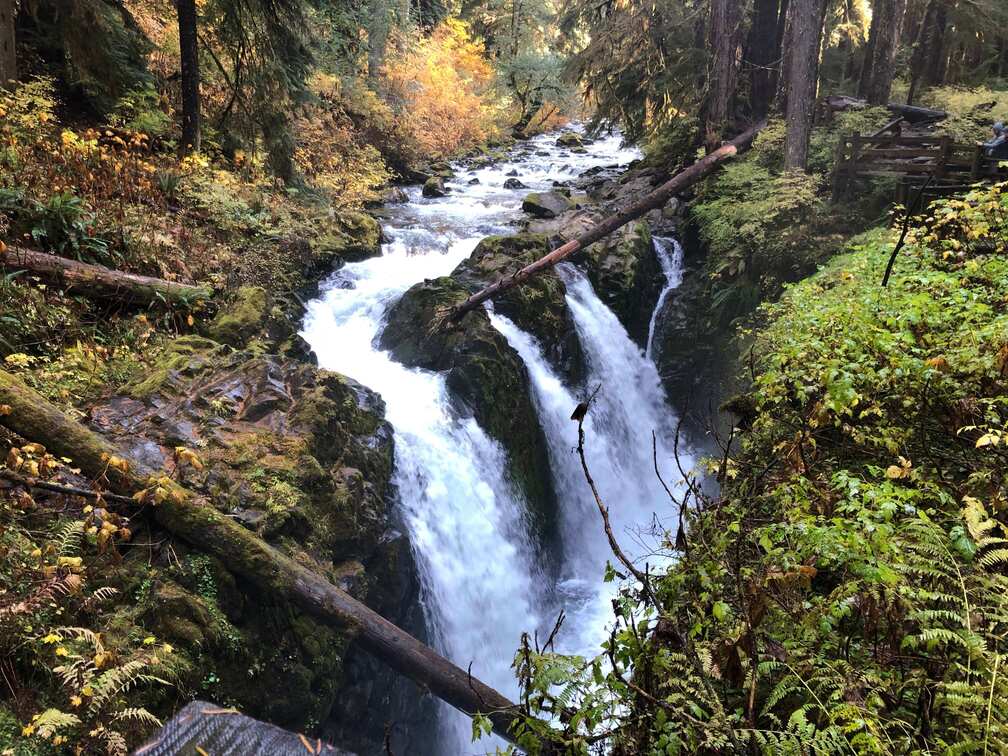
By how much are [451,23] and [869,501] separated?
37131mm

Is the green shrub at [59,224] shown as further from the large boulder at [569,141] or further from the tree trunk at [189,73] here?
the large boulder at [569,141]

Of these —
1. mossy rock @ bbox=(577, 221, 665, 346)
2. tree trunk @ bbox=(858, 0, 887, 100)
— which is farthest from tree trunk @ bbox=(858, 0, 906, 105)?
mossy rock @ bbox=(577, 221, 665, 346)

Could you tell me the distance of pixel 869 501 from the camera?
11.8ft

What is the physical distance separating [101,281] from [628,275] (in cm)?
1058

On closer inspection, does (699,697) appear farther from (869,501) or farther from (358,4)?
(358,4)

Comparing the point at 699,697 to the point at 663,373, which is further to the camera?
the point at 663,373

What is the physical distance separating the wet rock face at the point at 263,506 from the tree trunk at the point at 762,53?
15.7m

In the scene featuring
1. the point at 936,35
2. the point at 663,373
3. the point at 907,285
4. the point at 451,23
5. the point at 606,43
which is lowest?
the point at 663,373

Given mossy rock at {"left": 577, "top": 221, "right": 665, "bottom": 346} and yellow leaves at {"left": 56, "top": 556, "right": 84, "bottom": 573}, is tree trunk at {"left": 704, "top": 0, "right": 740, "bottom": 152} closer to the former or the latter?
mossy rock at {"left": 577, "top": 221, "right": 665, "bottom": 346}

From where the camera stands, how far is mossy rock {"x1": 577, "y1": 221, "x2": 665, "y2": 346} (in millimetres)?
13711

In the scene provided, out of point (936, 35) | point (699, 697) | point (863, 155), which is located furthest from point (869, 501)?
point (936, 35)

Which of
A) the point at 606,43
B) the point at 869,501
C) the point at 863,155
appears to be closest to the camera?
the point at 869,501

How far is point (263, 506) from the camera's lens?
212 inches

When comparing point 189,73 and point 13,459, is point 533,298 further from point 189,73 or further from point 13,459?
point 13,459
